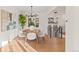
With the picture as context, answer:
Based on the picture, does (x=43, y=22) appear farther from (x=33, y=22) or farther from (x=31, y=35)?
(x=31, y=35)

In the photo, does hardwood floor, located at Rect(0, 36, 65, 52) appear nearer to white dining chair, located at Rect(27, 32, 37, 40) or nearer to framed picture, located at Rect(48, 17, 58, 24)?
white dining chair, located at Rect(27, 32, 37, 40)

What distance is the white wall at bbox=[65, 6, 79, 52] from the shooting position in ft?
7.40

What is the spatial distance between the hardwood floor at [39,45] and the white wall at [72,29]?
10cm

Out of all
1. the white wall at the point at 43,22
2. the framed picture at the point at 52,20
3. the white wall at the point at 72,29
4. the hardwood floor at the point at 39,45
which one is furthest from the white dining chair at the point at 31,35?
the white wall at the point at 72,29

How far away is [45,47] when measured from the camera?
229 cm

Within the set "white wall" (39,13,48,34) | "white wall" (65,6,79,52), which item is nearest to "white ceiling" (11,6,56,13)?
"white wall" (39,13,48,34)

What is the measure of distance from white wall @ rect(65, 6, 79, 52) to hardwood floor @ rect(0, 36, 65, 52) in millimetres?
100

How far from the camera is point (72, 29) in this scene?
91.4 inches

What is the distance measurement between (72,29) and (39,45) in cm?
56
